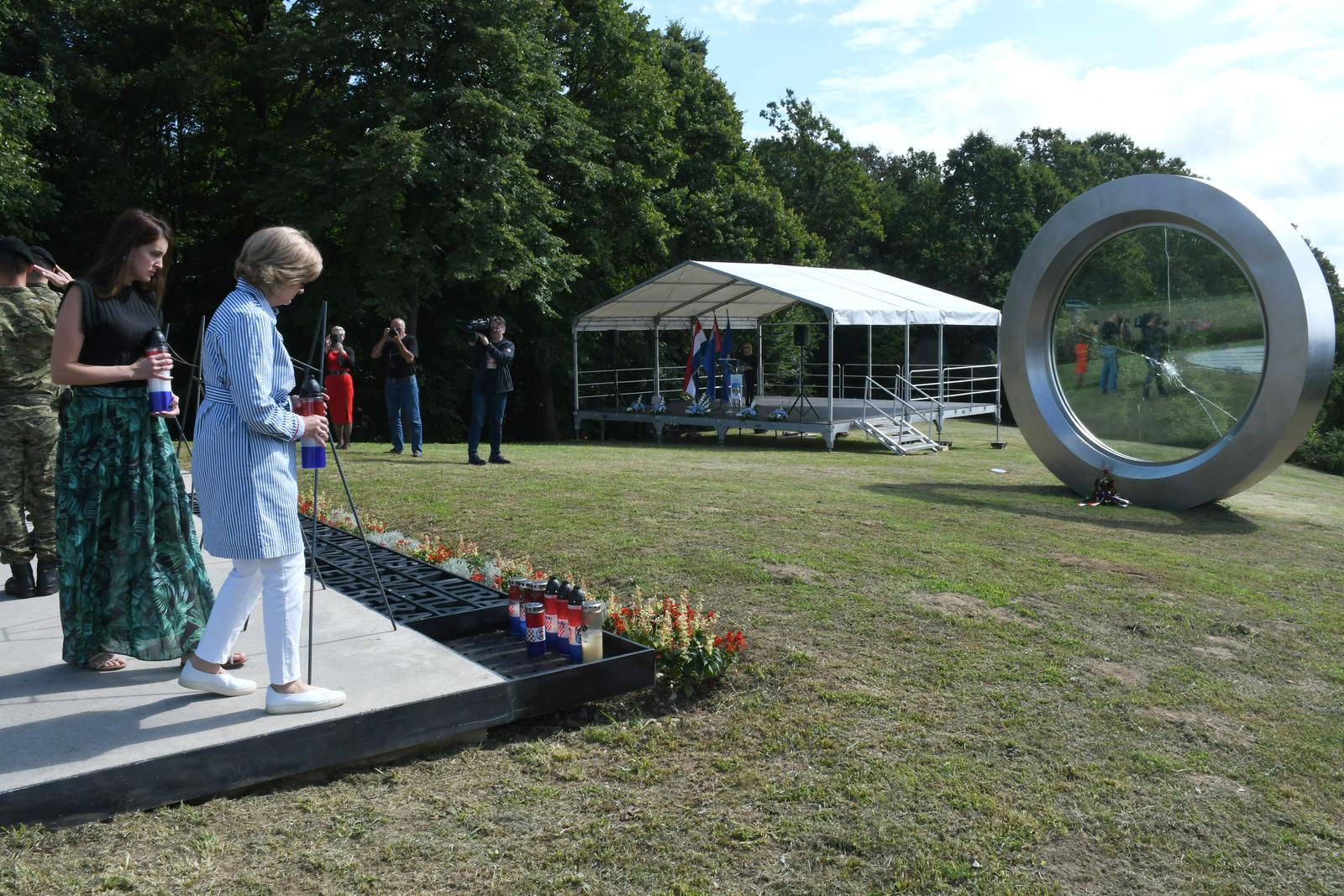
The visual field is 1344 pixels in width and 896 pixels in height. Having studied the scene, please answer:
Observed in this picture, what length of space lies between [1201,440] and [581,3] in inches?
873

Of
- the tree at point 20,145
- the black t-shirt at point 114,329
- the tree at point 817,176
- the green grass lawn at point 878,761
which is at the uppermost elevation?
the tree at point 817,176

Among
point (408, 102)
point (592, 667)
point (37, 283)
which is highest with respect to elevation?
point (408, 102)

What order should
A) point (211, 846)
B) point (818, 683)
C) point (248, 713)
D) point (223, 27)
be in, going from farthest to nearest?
1. point (223, 27)
2. point (818, 683)
3. point (248, 713)
4. point (211, 846)

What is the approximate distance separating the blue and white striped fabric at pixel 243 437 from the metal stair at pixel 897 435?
16602 mm

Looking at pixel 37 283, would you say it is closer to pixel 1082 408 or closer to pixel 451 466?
pixel 451 466

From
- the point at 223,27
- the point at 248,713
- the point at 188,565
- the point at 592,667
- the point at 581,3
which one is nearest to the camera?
the point at 248,713

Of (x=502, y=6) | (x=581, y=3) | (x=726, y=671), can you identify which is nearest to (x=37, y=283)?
(x=726, y=671)

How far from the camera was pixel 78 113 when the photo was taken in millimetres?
21062

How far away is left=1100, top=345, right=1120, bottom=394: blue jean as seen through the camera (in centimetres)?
1174

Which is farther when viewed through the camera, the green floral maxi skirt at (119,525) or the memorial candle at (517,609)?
the memorial candle at (517,609)

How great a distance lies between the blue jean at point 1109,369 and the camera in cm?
1174

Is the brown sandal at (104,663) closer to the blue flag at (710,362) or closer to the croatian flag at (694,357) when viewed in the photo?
the blue flag at (710,362)

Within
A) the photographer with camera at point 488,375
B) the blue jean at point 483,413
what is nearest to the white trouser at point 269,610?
the photographer with camera at point 488,375

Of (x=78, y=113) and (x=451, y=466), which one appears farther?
(x=78, y=113)
